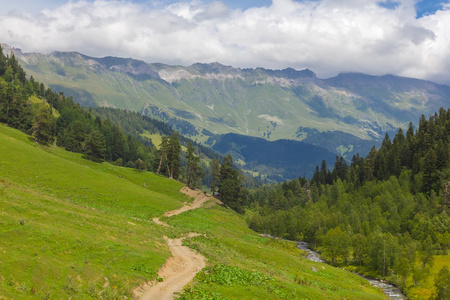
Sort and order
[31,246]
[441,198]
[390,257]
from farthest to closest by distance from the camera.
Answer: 1. [441,198]
2. [390,257]
3. [31,246]

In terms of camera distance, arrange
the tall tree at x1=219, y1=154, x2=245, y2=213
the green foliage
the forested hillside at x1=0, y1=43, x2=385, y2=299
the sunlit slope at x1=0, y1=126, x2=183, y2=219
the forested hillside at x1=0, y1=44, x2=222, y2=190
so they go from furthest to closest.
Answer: the tall tree at x1=219, y1=154, x2=245, y2=213
the forested hillside at x1=0, y1=44, x2=222, y2=190
the sunlit slope at x1=0, y1=126, x2=183, y2=219
the green foliage
the forested hillside at x1=0, y1=43, x2=385, y2=299

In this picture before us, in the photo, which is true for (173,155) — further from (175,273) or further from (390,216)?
(175,273)

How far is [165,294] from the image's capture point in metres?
27.0

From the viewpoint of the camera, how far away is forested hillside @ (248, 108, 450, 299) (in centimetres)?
8044

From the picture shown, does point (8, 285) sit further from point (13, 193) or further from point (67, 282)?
point (13, 193)

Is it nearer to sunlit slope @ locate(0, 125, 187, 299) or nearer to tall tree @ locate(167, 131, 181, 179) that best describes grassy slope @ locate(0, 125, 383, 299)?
sunlit slope @ locate(0, 125, 187, 299)

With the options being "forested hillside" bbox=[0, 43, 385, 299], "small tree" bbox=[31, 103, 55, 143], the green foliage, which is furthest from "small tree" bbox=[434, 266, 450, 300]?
"small tree" bbox=[31, 103, 55, 143]

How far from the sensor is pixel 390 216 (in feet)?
362

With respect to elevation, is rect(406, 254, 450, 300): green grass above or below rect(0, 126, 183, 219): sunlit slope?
below

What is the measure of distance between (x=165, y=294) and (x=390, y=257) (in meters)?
75.2

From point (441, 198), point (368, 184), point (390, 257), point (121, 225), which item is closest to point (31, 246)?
point (121, 225)

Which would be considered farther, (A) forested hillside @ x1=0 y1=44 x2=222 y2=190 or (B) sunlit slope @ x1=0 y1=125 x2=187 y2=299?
→ (A) forested hillside @ x1=0 y1=44 x2=222 y2=190

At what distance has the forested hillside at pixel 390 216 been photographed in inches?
3167

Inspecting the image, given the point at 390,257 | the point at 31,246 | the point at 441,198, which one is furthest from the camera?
the point at 441,198
